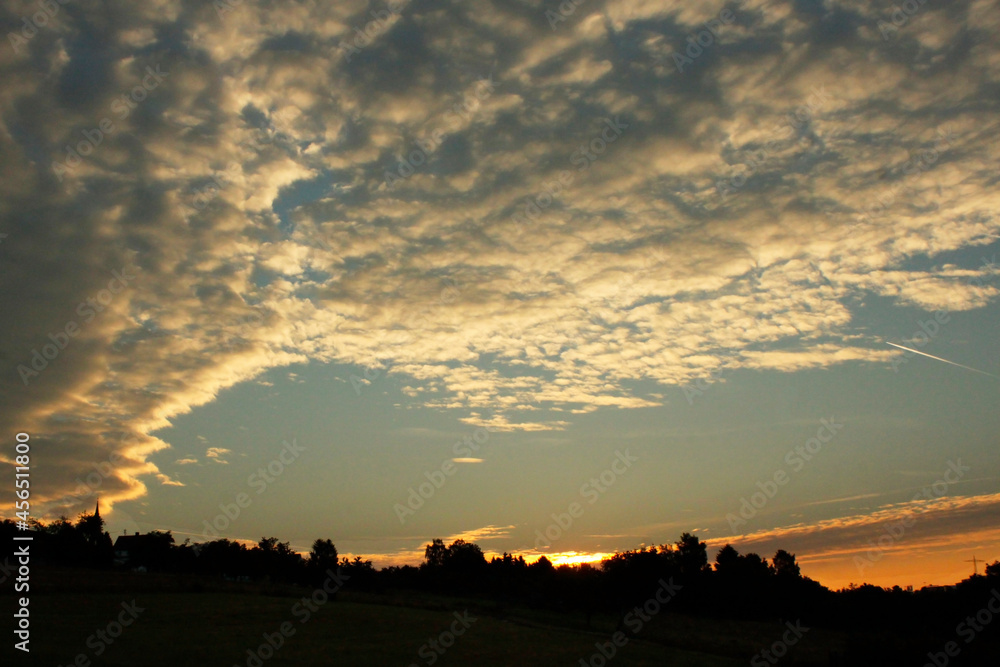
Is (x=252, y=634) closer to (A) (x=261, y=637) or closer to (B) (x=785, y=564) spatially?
(A) (x=261, y=637)

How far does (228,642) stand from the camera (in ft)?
129

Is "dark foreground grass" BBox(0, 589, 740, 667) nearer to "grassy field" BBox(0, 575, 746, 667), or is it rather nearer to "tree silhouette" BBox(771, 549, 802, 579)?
"grassy field" BBox(0, 575, 746, 667)

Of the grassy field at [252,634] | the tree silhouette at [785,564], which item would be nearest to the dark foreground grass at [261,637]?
the grassy field at [252,634]

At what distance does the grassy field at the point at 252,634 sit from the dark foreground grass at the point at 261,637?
7 centimetres

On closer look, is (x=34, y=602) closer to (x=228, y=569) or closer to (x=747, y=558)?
(x=228, y=569)

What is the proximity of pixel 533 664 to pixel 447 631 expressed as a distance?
13084 millimetres

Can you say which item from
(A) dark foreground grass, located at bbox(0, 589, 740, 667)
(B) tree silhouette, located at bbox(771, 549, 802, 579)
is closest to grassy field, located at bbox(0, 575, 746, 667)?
(A) dark foreground grass, located at bbox(0, 589, 740, 667)

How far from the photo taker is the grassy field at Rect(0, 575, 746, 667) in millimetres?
34522

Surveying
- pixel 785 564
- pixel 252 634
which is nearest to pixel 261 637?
pixel 252 634

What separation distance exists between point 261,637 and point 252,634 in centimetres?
120

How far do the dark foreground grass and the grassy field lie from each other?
75mm

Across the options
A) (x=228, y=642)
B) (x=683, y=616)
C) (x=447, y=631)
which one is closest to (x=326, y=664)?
(x=228, y=642)

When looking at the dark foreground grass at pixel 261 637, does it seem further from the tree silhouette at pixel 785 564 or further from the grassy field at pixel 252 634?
the tree silhouette at pixel 785 564

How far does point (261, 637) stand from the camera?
4262cm
